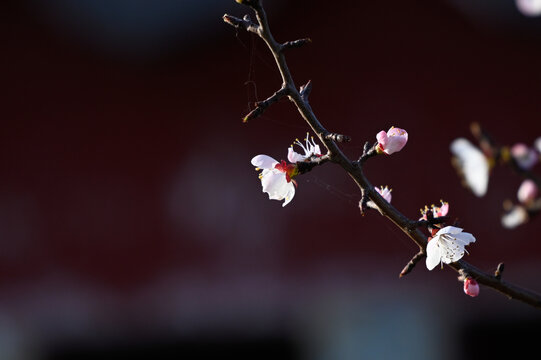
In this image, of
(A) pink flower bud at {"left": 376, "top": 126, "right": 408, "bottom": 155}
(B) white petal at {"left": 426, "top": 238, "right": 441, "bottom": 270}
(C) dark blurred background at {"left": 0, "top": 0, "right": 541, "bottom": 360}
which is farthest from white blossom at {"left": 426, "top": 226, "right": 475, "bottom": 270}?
(C) dark blurred background at {"left": 0, "top": 0, "right": 541, "bottom": 360}

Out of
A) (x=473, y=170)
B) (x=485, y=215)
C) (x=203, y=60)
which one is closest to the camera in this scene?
(x=473, y=170)

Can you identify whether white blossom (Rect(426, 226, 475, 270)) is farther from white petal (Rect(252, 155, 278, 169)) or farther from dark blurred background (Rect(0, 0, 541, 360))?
dark blurred background (Rect(0, 0, 541, 360))

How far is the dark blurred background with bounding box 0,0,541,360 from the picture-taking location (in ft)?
8.57

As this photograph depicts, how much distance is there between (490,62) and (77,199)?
1834mm

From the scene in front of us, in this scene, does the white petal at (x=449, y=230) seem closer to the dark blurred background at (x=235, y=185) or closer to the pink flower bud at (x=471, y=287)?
the pink flower bud at (x=471, y=287)

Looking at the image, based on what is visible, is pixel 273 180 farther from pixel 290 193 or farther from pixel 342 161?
pixel 342 161

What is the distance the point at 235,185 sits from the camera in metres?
2.71

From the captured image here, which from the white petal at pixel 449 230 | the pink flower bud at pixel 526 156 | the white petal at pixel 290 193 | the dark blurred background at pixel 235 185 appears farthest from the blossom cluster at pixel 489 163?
the dark blurred background at pixel 235 185

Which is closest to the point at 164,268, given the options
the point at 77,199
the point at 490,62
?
the point at 77,199

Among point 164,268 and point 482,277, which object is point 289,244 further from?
point 482,277

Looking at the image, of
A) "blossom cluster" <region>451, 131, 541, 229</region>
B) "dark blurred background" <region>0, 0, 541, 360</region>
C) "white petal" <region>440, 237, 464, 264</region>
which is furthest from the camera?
"dark blurred background" <region>0, 0, 541, 360</region>


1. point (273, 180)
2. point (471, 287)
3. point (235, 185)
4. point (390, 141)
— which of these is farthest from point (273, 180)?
point (235, 185)

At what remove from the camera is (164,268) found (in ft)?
8.85

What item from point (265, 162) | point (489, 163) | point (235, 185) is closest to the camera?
point (489, 163)
